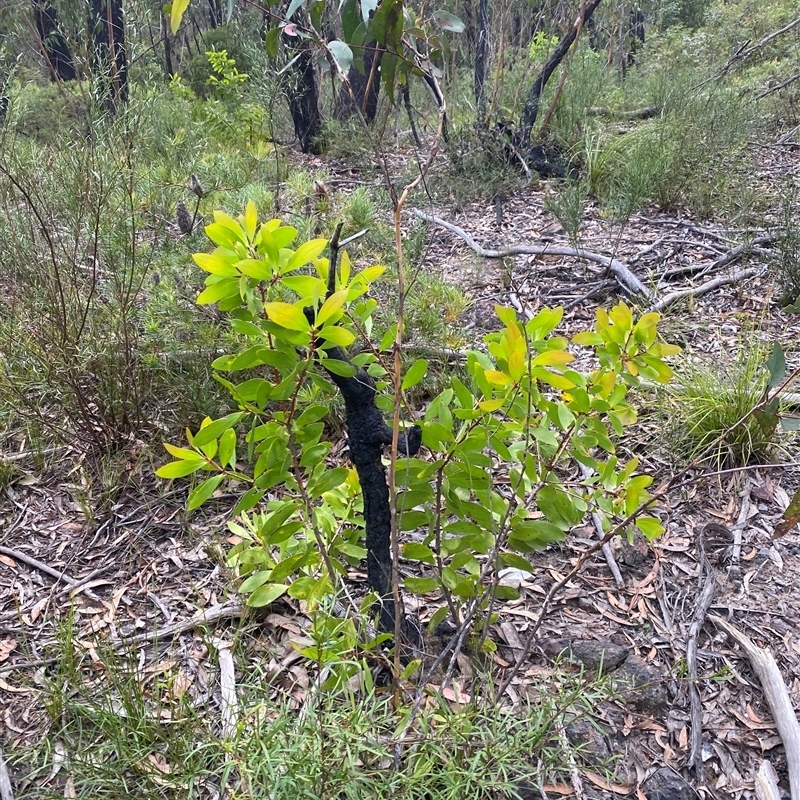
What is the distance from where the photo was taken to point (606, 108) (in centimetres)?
614

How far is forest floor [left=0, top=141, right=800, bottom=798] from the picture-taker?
1495 millimetres

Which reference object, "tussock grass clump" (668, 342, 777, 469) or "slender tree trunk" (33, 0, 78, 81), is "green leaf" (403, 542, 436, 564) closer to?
"tussock grass clump" (668, 342, 777, 469)

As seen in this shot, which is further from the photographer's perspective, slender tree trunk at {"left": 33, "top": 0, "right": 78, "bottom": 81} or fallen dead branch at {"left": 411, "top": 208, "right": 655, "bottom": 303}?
fallen dead branch at {"left": 411, "top": 208, "right": 655, "bottom": 303}

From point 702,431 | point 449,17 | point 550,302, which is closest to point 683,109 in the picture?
point 550,302

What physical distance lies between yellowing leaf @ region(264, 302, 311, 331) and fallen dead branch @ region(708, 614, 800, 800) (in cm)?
143

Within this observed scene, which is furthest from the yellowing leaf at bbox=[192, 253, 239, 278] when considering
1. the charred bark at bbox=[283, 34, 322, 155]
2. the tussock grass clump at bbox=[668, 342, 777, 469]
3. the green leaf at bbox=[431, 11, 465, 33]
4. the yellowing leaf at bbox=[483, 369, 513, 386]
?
the charred bark at bbox=[283, 34, 322, 155]

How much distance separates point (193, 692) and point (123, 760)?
31 centimetres

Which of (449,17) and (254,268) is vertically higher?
(449,17)

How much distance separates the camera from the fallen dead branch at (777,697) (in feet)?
4.63

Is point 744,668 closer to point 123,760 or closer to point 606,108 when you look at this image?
point 123,760

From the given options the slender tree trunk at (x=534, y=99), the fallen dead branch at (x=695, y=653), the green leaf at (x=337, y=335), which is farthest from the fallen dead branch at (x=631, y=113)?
the green leaf at (x=337, y=335)

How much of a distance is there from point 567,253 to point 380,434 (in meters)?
2.68

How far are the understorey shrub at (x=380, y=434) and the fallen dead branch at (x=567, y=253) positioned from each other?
6.57 ft

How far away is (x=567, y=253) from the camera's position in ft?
12.0
